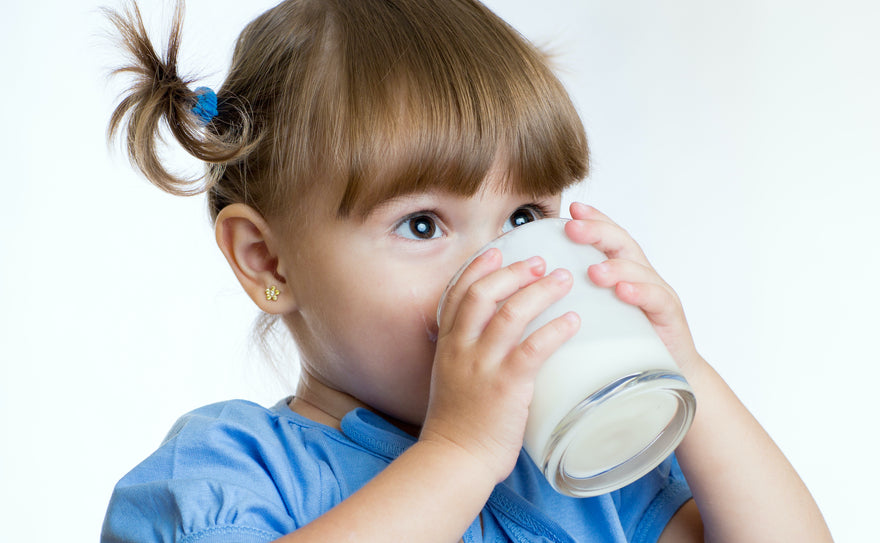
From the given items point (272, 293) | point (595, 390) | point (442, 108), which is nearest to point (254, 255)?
point (272, 293)

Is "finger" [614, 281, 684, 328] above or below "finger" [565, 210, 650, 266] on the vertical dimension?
below

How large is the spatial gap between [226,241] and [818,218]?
4.92 feet

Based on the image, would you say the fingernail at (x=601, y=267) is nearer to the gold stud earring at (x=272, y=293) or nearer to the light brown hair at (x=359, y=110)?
the light brown hair at (x=359, y=110)

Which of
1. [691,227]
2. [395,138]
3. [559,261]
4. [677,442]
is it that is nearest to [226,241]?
[395,138]

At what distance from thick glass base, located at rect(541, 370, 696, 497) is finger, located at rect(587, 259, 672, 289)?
10 centimetres

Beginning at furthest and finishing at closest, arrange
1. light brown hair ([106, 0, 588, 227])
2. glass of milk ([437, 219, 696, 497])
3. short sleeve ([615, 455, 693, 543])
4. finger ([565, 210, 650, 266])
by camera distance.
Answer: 1. short sleeve ([615, 455, 693, 543])
2. light brown hair ([106, 0, 588, 227])
3. finger ([565, 210, 650, 266])
4. glass of milk ([437, 219, 696, 497])

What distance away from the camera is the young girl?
797 millimetres

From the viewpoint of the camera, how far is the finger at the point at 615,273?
0.79 m

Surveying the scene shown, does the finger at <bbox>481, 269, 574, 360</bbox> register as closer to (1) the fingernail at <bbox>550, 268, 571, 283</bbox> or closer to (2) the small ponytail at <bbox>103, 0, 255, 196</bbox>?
(1) the fingernail at <bbox>550, 268, 571, 283</bbox>

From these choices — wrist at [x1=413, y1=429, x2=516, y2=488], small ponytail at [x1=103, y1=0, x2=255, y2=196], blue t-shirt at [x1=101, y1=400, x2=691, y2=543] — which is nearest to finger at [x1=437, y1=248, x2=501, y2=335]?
wrist at [x1=413, y1=429, x2=516, y2=488]

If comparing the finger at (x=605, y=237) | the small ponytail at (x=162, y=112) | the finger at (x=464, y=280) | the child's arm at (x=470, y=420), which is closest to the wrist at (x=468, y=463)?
the child's arm at (x=470, y=420)

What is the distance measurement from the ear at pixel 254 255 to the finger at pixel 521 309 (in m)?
0.35

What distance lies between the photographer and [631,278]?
0.82 m

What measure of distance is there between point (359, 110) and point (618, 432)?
415 mm
